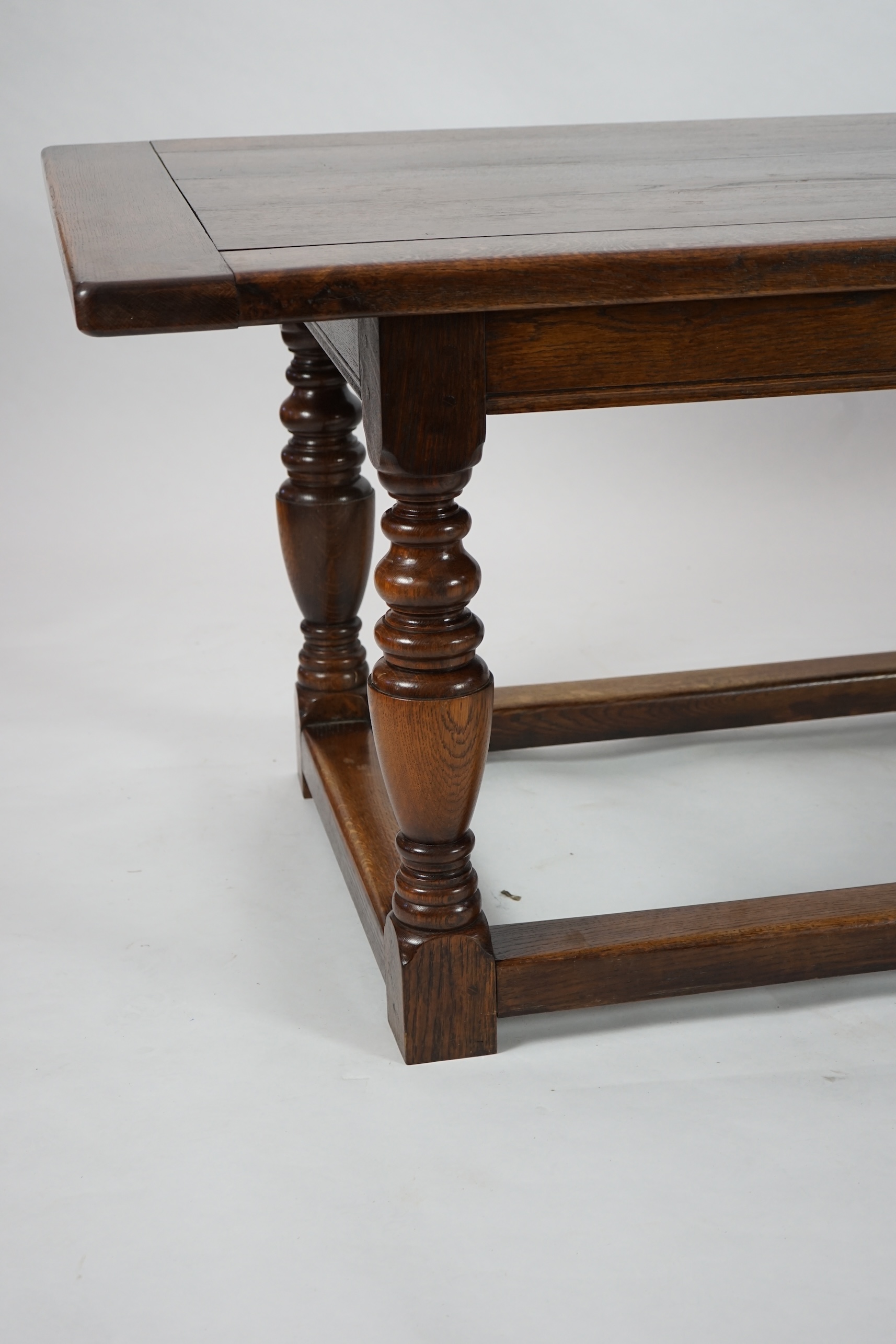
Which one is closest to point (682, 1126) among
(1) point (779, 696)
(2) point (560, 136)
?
(1) point (779, 696)

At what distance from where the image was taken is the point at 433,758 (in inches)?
50.6

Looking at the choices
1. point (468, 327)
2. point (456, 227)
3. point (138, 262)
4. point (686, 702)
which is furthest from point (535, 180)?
point (686, 702)

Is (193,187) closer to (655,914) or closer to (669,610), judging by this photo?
(655,914)

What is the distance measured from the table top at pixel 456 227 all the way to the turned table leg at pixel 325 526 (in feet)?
0.85

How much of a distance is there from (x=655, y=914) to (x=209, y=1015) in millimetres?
430

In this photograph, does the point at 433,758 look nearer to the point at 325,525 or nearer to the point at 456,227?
the point at 456,227

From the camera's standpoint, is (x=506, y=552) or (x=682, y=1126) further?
(x=506, y=552)

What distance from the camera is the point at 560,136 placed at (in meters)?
1.86

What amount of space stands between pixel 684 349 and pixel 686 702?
2.71 feet

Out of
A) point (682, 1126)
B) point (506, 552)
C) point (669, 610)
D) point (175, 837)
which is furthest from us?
point (506, 552)

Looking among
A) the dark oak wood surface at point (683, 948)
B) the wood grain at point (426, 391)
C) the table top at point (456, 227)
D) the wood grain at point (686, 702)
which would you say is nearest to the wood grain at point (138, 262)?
the table top at point (456, 227)

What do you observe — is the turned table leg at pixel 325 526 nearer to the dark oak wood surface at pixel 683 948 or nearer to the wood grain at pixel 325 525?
the wood grain at pixel 325 525

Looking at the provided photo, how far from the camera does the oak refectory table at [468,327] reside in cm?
109

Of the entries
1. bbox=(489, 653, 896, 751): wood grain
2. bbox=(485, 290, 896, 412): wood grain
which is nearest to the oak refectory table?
bbox=(485, 290, 896, 412): wood grain
